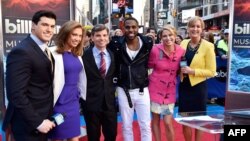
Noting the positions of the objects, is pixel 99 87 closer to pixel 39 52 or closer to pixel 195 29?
pixel 39 52

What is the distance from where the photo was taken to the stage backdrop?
4.54m

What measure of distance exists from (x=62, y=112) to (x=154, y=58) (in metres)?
1.33

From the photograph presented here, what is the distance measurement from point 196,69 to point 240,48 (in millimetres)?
1322

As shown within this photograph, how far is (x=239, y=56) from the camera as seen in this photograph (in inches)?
184

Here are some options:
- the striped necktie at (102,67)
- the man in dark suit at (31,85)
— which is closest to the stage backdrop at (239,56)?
the striped necktie at (102,67)

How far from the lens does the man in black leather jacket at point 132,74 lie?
3.58 m

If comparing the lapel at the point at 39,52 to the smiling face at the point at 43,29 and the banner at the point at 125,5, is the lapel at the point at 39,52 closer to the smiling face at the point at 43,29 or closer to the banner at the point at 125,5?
the smiling face at the point at 43,29

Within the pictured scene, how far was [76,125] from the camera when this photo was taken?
296cm

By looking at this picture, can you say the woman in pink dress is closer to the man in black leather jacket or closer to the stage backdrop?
the man in black leather jacket

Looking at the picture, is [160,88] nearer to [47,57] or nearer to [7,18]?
[47,57]

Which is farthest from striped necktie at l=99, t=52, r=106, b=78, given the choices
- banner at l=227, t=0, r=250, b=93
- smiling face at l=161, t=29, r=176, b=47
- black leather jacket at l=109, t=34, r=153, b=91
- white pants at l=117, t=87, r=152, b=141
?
banner at l=227, t=0, r=250, b=93

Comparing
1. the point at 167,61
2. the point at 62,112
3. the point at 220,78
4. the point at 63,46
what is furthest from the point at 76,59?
the point at 220,78

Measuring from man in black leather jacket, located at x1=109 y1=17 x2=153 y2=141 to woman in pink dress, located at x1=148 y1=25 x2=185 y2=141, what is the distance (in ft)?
0.30

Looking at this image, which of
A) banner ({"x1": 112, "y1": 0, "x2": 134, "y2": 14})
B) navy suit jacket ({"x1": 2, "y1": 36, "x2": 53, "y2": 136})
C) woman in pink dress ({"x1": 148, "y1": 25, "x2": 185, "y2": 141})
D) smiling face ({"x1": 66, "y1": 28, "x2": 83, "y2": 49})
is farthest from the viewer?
banner ({"x1": 112, "y1": 0, "x2": 134, "y2": 14})
